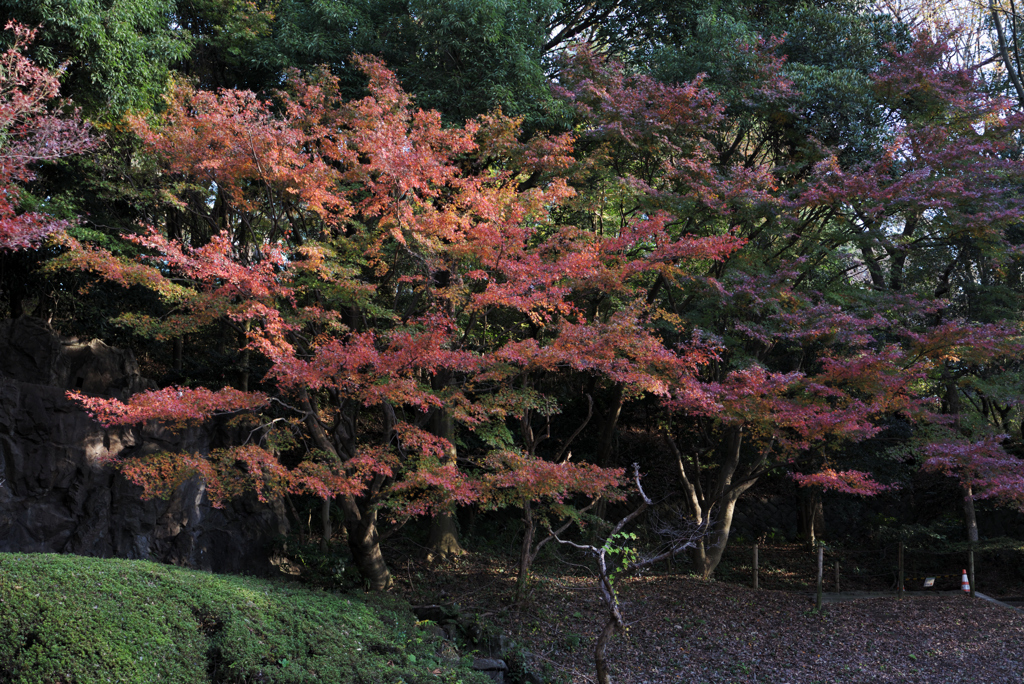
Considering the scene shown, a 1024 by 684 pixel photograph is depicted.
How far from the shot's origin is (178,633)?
18.1ft

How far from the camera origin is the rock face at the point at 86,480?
27.6 feet

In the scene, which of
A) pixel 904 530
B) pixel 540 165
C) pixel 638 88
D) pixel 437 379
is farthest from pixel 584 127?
pixel 904 530

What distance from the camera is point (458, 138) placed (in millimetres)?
8984

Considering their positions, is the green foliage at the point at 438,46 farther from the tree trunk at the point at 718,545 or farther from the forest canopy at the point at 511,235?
the tree trunk at the point at 718,545

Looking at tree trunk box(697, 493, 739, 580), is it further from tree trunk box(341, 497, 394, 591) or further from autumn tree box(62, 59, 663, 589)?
tree trunk box(341, 497, 394, 591)

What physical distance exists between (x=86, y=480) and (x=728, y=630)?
8896mm

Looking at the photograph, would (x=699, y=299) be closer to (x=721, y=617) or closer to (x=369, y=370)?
(x=721, y=617)

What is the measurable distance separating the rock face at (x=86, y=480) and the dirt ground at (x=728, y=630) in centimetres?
280

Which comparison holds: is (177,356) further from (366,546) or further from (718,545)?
(718,545)

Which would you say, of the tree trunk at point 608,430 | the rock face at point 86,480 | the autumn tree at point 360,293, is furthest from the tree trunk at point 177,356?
the tree trunk at point 608,430

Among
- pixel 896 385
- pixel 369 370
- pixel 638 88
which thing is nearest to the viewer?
pixel 369 370

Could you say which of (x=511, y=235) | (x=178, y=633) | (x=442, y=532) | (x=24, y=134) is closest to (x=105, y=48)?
(x=24, y=134)

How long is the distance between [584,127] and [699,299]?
380 centimetres

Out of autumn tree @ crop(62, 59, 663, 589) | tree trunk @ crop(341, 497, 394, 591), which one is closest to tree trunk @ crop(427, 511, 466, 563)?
tree trunk @ crop(341, 497, 394, 591)
